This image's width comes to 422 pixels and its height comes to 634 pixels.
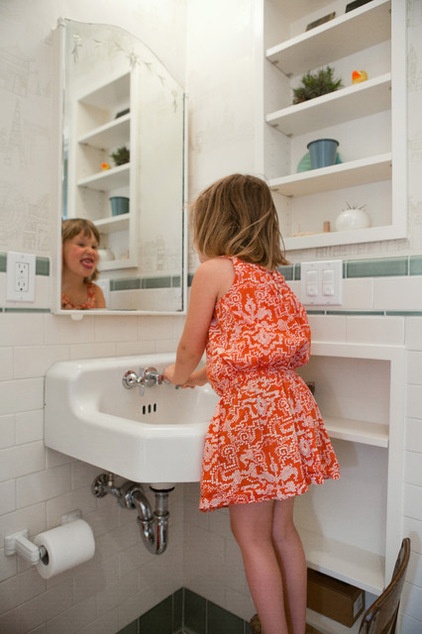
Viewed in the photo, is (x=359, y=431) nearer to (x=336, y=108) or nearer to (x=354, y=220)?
(x=354, y=220)

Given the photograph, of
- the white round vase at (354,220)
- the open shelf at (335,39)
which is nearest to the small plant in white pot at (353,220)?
the white round vase at (354,220)

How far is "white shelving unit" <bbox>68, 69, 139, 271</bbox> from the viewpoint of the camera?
4.09 feet

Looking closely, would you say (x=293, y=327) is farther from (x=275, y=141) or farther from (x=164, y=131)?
(x=164, y=131)

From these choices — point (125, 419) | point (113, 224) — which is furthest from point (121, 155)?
point (125, 419)

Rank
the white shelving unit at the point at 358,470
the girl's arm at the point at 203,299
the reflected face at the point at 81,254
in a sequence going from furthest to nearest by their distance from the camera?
the reflected face at the point at 81,254 < the white shelving unit at the point at 358,470 < the girl's arm at the point at 203,299

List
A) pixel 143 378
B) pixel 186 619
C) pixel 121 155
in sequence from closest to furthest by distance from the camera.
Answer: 1. pixel 143 378
2. pixel 121 155
3. pixel 186 619

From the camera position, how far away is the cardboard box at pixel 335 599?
3.92ft

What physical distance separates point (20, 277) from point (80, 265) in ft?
0.62

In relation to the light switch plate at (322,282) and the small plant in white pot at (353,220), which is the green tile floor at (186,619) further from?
the small plant in white pot at (353,220)

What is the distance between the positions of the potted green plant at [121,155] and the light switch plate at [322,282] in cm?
69

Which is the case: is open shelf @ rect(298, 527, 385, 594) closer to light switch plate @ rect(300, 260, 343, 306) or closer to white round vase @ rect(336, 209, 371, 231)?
light switch plate @ rect(300, 260, 343, 306)

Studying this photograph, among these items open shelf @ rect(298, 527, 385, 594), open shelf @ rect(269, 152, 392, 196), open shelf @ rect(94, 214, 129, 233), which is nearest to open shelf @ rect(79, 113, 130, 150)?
open shelf @ rect(94, 214, 129, 233)

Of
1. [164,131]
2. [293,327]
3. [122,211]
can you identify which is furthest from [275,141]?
[293,327]

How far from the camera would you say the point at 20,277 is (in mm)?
1122
